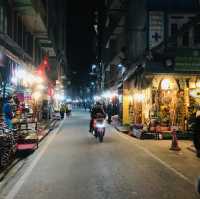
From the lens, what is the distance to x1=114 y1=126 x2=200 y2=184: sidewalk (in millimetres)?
13231

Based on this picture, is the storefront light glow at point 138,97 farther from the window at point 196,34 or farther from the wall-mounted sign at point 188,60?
the wall-mounted sign at point 188,60

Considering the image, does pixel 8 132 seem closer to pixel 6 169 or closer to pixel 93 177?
pixel 6 169

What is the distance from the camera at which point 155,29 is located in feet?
96.6

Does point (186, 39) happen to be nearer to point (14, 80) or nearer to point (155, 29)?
point (155, 29)

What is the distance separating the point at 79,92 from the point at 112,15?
116205mm

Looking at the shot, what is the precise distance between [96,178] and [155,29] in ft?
62.1

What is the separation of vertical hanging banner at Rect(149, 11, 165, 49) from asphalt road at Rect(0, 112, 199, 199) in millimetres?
13194

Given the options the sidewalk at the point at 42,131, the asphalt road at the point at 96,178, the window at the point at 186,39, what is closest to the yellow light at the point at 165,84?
the window at the point at 186,39

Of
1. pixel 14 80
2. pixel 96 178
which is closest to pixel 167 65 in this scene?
pixel 14 80

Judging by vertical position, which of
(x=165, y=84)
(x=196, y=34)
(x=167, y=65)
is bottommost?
(x=165, y=84)

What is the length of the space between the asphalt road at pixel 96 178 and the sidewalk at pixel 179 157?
1.16 ft

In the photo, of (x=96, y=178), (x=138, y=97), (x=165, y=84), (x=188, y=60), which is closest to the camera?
(x=96, y=178)

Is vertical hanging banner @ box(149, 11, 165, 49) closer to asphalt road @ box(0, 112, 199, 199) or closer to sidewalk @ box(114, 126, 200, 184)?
sidewalk @ box(114, 126, 200, 184)

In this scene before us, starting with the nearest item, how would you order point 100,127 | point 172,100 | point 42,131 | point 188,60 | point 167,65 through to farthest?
point 100,127, point 188,60, point 167,65, point 172,100, point 42,131
